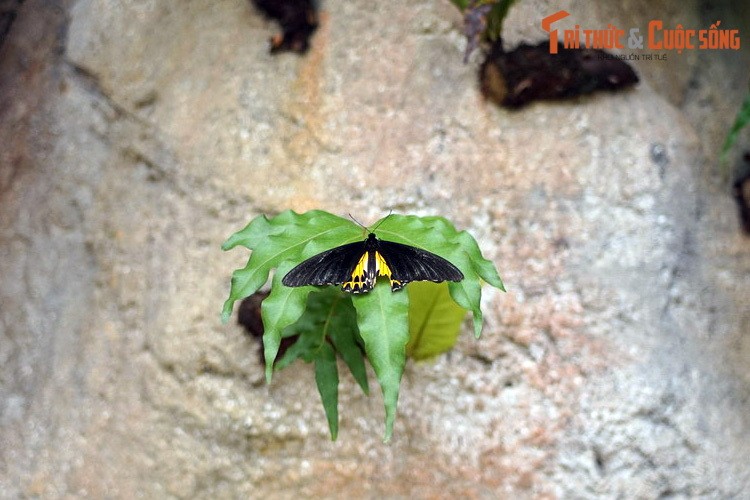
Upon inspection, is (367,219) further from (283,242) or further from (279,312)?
(279,312)

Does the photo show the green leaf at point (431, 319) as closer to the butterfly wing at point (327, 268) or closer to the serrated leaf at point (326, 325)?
the serrated leaf at point (326, 325)

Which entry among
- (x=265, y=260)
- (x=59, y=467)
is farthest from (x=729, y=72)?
(x=59, y=467)

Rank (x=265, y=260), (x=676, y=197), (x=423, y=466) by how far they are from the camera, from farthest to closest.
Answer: (x=676, y=197) < (x=423, y=466) < (x=265, y=260)

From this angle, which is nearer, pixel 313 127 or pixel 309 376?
pixel 309 376

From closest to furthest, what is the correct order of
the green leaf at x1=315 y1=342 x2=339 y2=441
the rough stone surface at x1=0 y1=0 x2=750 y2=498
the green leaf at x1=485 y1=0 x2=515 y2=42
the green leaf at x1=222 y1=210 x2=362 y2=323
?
the green leaf at x1=222 y1=210 x2=362 y2=323
the green leaf at x1=315 y1=342 x2=339 y2=441
the rough stone surface at x1=0 y1=0 x2=750 y2=498
the green leaf at x1=485 y1=0 x2=515 y2=42

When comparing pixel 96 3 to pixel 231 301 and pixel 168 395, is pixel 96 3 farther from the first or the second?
pixel 231 301

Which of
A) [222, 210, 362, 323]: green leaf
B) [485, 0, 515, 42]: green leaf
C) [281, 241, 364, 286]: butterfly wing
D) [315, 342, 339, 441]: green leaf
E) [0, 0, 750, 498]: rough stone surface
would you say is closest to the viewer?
[281, 241, 364, 286]: butterfly wing

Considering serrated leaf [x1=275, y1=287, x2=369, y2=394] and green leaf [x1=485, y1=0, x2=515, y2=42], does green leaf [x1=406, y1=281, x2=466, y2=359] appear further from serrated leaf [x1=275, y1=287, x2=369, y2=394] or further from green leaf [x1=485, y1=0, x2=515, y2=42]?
green leaf [x1=485, y1=0, x2=515, y2=42]

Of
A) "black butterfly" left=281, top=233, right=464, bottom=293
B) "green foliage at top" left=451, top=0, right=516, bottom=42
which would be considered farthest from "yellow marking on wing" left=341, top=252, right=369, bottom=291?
"green foliage at top" left=451, top=0, right=516, bottom=42

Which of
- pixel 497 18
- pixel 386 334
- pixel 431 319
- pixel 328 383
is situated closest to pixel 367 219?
pixel 431 319
